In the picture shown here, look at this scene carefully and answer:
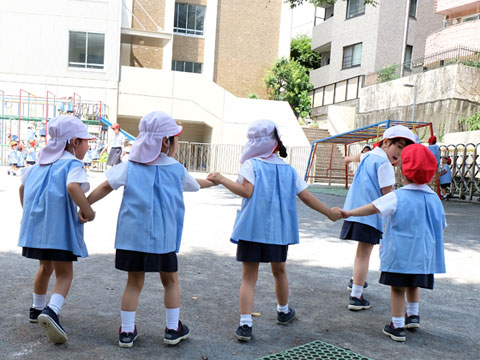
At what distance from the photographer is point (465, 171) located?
1598 cm

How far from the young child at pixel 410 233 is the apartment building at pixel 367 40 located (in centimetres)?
2587

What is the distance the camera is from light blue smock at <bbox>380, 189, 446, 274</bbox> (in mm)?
3385

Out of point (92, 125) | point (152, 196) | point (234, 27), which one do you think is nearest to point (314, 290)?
point (152, 196)

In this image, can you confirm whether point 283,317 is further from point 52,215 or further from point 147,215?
point 52,215

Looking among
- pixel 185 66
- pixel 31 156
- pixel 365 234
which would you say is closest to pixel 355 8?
pixel 185 66

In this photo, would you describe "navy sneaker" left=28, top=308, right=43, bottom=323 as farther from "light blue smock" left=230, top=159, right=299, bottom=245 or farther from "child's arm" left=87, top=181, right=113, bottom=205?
"light blue smock" left=230, top=159, right=299, bottom=245

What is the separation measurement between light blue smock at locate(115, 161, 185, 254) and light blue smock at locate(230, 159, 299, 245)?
1.75 feet

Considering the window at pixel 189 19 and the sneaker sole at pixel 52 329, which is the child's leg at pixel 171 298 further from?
the window at pixel 189 19

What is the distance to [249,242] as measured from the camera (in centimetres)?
346

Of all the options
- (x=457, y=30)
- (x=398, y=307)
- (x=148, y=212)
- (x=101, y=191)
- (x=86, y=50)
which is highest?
(x=457, y=30)

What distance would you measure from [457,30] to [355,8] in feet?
24.9

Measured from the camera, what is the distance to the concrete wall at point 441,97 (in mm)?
21750

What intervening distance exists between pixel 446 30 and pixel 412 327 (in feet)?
86.4

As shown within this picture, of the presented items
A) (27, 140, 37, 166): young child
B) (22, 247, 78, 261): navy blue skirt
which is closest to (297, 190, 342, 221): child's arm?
(22, 247, 78, 261): navy blue skirt
